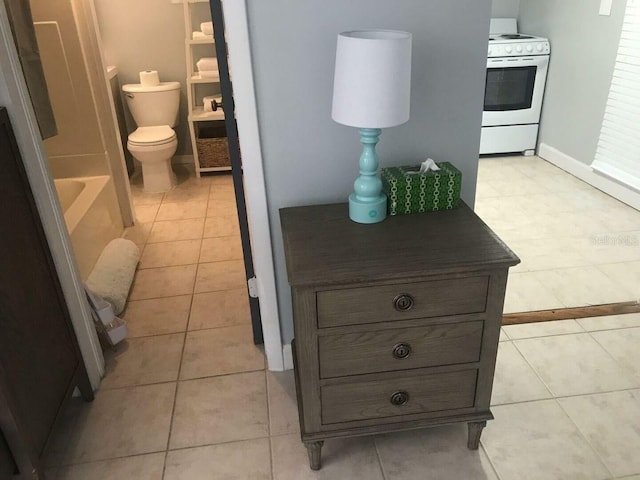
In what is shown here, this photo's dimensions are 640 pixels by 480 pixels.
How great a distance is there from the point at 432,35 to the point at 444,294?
80 cm

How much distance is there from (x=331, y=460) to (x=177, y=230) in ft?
6.53

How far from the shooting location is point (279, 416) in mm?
1842

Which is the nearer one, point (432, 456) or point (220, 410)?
point (432, 456)

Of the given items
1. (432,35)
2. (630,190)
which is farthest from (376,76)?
(630,190)

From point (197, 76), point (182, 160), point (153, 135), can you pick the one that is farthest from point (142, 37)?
point (182, 160)

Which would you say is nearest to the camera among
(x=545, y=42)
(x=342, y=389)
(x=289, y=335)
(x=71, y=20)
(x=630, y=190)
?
(x=342, y=389)

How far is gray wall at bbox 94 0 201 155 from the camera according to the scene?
3.97 m

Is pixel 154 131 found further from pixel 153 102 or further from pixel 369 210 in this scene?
pixel 369 210

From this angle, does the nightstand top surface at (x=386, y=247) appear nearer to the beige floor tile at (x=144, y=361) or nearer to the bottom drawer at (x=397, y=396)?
the bottom drawer at (x=397, y=396)

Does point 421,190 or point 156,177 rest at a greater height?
point 421,190

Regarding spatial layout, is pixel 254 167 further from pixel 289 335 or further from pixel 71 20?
pixel 71 20

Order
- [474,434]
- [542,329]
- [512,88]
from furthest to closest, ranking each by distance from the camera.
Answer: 1. [512,88]
2. [542,329]
3. [474,434]

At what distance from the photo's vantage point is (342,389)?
1.52 metres

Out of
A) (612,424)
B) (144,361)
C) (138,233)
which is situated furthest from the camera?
(138,233)
